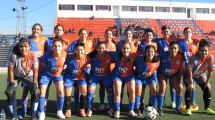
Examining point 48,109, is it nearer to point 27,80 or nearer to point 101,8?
point 27,80

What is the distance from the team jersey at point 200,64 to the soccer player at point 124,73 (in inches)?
45.4

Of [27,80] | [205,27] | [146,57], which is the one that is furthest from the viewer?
[205,27]

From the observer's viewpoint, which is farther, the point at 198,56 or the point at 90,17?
the point at 90,17

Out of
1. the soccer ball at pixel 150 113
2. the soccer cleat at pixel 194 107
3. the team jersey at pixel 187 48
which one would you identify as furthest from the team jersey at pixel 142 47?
the soccer cleat at pixel 194 107

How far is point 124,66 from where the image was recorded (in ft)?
22.3

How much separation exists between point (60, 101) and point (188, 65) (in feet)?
8.24

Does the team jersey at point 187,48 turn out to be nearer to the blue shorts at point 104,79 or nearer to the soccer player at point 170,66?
the soccer player at point 170,66

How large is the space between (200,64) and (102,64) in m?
1.90

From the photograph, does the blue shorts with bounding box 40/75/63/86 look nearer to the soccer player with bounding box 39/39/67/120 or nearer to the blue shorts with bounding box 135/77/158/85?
the soccer player with bounding box 39/39/67/120

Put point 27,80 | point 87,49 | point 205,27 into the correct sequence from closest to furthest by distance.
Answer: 1. point 27,80
2. point 87,49
3. point 205,27

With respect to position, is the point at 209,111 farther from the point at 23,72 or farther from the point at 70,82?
the point at 23,72

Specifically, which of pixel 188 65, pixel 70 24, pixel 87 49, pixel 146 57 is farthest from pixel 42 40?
pixel 70 24

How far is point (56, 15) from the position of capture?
3262 cm

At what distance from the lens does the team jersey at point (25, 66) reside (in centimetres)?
622
